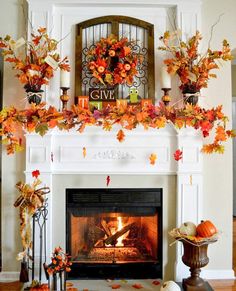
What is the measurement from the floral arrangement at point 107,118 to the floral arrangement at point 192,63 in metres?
0.21

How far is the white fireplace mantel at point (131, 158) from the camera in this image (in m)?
3.06

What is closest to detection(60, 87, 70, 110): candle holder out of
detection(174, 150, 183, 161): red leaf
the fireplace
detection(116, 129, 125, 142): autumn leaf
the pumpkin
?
detection(116, 129, 125, 142): autumn leaf

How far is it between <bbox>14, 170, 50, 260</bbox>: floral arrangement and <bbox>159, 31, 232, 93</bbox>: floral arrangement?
148 centimetres

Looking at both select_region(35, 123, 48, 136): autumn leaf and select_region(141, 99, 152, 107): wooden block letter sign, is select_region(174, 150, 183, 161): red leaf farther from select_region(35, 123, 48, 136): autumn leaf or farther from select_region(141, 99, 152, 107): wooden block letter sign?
select_region(35, 123, 48, 136): autumn leaf

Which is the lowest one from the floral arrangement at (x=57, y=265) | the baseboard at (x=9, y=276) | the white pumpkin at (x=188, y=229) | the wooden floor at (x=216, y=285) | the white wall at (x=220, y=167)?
the wooden floor at (x=216, y=285)

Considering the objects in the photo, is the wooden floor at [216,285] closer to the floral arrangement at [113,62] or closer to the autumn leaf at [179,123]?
the autumn leaf at [179,123]

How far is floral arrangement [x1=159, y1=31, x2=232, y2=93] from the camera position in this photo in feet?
9.53

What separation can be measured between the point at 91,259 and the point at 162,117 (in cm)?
149

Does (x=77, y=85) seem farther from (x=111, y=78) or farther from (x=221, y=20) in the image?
(x=221, y=20)

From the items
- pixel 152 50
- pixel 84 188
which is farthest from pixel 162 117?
pixel 84 188

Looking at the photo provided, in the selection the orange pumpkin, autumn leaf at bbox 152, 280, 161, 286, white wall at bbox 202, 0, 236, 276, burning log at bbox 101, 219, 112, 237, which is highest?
white wall at bbox 202, 0, 236, 276

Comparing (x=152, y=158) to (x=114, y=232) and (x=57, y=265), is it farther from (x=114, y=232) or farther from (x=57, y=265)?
(x=57, y=265)

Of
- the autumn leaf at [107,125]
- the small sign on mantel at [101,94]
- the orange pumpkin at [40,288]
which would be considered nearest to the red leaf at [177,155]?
the autumn leaf at [107,125]

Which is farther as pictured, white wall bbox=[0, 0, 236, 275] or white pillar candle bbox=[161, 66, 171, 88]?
white wall bbox=[0, 0, 236, 275]
